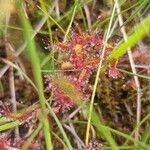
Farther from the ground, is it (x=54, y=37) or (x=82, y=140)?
(x=54, y=37)

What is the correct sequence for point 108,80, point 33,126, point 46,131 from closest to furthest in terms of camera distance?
point 46,131, point 33,126, point 108,80

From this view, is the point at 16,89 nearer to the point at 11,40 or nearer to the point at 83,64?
the point at 11,40

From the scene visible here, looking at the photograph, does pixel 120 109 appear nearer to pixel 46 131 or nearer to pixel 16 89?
pixel 16 89

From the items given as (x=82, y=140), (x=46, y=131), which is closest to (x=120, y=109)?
(x=82, y=140)

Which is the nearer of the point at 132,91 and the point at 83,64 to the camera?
the point at 83,64

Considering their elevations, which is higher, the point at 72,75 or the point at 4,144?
the point at 72,75

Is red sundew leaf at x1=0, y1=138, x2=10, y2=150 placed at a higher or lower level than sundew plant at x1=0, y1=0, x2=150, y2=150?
lower

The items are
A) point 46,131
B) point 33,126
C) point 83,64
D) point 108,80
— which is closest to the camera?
point 46,131

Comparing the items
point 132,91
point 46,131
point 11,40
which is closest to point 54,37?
point 11,40

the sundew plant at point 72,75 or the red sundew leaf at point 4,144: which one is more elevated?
the sundew plant at point 72,75

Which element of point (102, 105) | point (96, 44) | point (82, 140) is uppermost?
point (96, 44)
